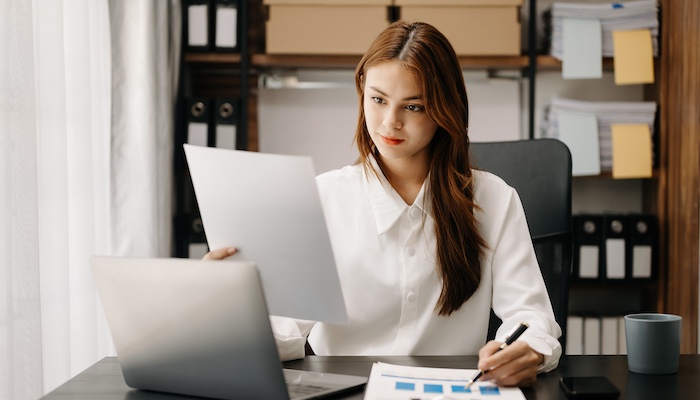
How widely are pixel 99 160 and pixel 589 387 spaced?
1557 millimetres

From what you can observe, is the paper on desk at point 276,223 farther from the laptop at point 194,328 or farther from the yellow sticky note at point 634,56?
the yellow sticky note at point 634,56

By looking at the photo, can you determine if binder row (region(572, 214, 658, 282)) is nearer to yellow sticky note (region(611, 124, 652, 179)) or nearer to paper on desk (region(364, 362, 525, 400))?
yellow sticky note (region(611, 124, 652, 179))

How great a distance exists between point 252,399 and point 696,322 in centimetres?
223

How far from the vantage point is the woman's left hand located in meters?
0.95

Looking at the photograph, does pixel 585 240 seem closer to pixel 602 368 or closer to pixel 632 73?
pixel 632 73

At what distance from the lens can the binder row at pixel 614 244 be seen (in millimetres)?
2801

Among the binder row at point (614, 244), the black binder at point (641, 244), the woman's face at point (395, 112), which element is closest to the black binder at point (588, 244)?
the binder row at point (614, 244)

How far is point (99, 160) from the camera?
2074 millimetres

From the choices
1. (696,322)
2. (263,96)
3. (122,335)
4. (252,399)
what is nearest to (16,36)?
(122,335)

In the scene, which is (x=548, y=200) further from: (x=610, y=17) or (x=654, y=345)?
(x=610, y=17)

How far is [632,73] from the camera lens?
→ 9.13ft

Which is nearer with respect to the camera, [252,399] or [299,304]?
[252,399]

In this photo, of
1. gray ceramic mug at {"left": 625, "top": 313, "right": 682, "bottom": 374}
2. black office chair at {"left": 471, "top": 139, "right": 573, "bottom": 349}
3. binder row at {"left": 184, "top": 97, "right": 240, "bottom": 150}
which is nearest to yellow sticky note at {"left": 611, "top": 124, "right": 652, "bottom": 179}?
black office chair at {"left": 471, "top": 139, "right": 573, "bottom": 349}

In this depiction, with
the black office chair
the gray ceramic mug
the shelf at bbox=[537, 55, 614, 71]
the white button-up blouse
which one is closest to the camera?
the gray ceramic mug
